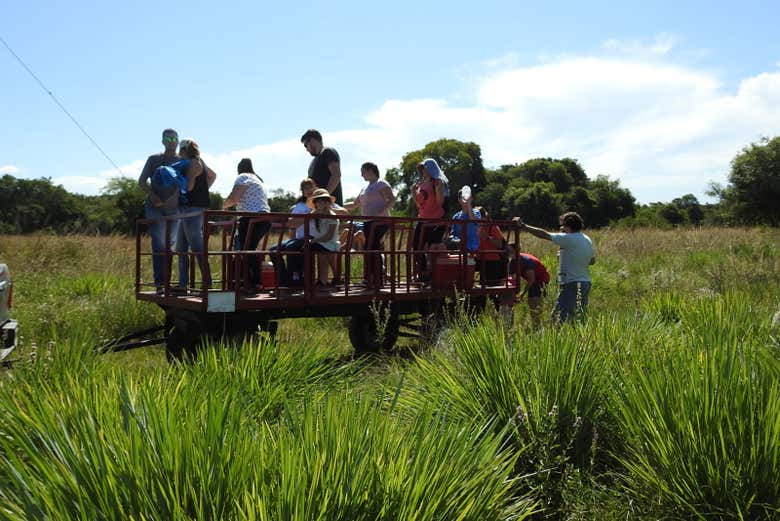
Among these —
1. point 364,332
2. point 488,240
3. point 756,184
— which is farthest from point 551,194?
point 364,332

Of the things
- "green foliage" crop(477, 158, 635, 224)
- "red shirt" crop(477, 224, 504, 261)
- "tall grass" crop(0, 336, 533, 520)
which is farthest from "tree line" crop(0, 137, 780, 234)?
"tall grass" crop(0, 336, 533, 520)

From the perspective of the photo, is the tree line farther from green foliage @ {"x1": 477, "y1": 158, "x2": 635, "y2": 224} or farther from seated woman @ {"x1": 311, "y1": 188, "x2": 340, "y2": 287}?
seated woman @ {"x1": 311, "y1": 188, "x2": 340, "y2": 287}

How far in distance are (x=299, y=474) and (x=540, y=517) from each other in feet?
5.36

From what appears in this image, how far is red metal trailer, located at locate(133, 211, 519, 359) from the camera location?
6.14m

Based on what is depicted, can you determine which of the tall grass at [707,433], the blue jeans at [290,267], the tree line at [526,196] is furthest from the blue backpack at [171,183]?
the tree line at [526,196]

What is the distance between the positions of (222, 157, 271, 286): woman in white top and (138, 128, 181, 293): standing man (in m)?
0.67

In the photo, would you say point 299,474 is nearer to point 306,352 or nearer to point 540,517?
point 540,517

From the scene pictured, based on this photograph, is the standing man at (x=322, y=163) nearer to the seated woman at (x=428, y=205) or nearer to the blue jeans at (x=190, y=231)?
the seated woman at (x=428, y=205)

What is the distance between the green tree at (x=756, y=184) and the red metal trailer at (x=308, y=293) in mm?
58068

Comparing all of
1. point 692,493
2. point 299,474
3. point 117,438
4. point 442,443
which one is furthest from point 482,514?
point 117,438

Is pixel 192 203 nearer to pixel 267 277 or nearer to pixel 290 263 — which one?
pixel 267 277

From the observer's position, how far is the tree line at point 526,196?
59.6 m

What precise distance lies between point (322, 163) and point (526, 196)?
63772mm

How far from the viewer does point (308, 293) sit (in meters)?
6.42
